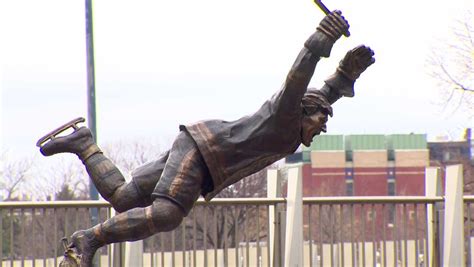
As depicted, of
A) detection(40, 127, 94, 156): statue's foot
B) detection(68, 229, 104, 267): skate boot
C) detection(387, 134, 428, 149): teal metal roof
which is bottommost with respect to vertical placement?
detection(68, 229, 104, 267): skate boot

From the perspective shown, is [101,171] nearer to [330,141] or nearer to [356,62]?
[356,62]

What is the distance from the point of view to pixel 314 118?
806cm

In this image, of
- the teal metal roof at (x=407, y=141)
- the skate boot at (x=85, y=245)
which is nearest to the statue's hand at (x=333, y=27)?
the skate boot at (x=85, y=245)

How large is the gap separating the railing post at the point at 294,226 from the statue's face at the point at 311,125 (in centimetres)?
363

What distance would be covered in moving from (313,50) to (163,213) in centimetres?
144

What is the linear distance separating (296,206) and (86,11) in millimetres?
7247

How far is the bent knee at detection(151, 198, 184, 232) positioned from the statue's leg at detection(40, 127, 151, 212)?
0.47m

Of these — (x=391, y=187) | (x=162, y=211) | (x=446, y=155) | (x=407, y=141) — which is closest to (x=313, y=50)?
(x=162, y=211)

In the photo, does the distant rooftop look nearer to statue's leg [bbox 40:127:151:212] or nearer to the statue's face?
statue's leg [bbox 40:127:151:212]

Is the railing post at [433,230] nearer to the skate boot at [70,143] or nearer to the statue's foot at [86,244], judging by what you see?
the skate boot at [70,143]

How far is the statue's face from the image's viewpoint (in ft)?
26.4

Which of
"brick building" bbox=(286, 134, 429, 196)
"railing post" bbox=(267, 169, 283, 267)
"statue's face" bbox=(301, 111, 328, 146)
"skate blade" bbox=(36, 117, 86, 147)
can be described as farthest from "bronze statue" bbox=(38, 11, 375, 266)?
"brick building" bbox=(286, 134, 429, 196)

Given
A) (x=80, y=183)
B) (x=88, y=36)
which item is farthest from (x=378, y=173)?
(x=88, y=36)

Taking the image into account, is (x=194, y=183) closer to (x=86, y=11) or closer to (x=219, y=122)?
(x=219, y=122)
